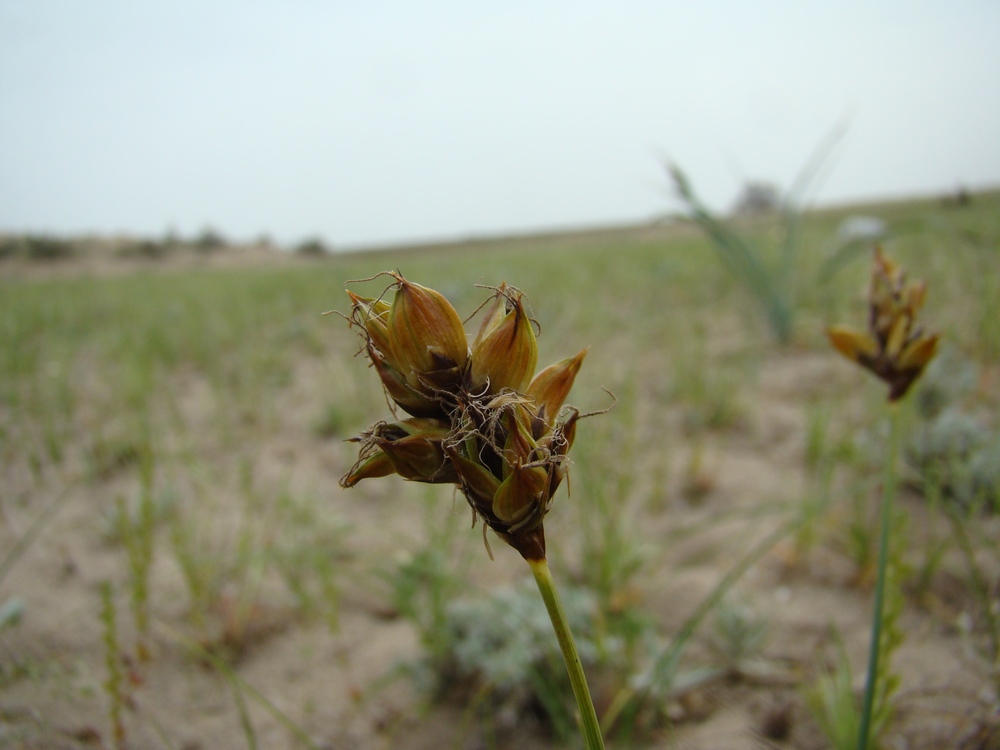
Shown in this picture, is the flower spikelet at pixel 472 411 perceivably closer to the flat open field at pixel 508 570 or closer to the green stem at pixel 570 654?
the green stem at pixel 570 654

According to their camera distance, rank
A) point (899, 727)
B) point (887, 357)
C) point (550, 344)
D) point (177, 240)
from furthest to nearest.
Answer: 1. point (177, 240)
2. point (550, 344)
3. point (899, 727)
4. point (887, 357)

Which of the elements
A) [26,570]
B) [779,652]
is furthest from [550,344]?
[26,570]

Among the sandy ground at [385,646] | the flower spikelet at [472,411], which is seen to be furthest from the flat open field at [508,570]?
the flower spikelet at [472,411]

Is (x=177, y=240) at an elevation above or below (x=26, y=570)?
above

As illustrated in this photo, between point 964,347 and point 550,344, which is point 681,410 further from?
point 964,347

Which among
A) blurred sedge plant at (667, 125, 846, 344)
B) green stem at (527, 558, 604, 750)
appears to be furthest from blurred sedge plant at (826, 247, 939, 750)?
blurred sedge plant at (667, 125, 846, 344)

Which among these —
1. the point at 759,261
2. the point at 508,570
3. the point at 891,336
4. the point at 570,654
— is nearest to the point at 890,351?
the point at 891,336

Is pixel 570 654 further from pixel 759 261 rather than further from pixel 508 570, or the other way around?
pixel 759 261
